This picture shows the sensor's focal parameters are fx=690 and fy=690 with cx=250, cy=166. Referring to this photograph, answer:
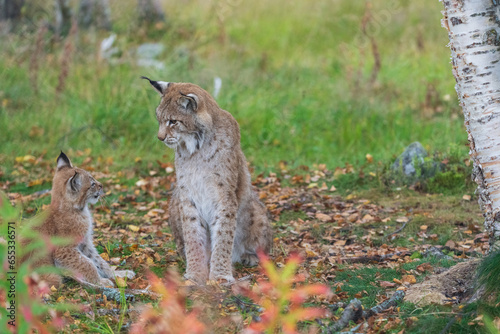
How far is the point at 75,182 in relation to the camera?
5594mm

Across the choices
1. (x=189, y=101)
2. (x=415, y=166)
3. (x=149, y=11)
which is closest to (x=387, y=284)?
(x=189, y=101)

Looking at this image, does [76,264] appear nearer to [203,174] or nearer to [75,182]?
[75,182]

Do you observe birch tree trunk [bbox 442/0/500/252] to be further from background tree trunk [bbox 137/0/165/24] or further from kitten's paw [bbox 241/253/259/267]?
background tree trunk [bbox 137/0/165/24]

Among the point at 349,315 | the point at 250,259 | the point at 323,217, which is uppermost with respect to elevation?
the point at 323,217

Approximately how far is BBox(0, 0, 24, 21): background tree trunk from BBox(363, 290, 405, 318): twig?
36.1 feet

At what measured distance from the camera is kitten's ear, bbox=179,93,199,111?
5.46 m

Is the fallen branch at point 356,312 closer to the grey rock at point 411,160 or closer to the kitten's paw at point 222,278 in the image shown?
the kitten's paw at point 222,278

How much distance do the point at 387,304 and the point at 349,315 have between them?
0.35 meters

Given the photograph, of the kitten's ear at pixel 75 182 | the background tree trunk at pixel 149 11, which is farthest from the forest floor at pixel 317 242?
the background tree trunk at pixel 149 11

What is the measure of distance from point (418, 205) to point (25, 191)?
4.72m

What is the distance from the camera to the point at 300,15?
621 inches

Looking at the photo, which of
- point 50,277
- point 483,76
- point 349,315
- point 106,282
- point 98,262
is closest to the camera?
point 349,315

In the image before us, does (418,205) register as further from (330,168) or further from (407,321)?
(407,321)

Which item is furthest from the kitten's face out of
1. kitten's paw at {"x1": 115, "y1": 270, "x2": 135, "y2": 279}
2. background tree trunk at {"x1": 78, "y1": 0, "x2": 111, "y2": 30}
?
background tree trunk at {"x1": 78, "y1": 0, "x2": 111, "y2": 30}
